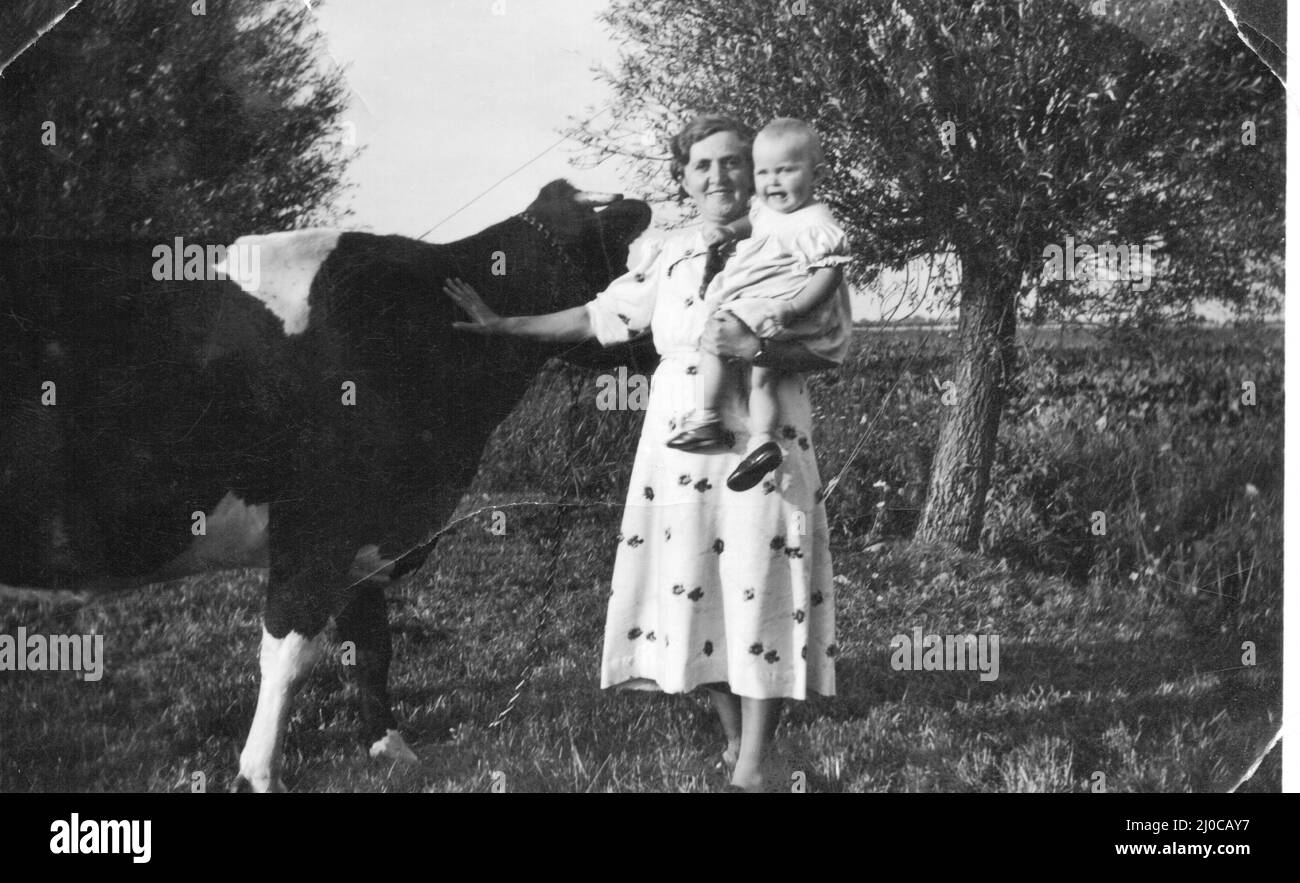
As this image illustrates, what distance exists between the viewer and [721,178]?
4.23 meters

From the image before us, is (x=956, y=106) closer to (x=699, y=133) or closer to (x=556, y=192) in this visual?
(x=699, y=133)

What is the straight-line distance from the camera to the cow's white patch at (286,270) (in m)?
4.27

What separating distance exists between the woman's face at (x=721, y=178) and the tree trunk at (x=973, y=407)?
0.79 metres

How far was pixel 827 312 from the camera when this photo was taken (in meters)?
4.21

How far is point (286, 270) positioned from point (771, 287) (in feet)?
5.03

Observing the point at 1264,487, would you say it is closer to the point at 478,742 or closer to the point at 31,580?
the point at 478,742

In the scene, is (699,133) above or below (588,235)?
above

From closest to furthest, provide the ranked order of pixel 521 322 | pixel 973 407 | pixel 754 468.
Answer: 1. pixel 754 468
2. pixel 521 322
3. pixel 973 407

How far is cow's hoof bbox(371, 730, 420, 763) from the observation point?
14.4 feet

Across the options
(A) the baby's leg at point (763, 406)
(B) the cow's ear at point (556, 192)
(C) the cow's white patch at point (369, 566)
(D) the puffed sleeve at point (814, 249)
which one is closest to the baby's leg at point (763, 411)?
(A) the baby's leg at point (763, 406)

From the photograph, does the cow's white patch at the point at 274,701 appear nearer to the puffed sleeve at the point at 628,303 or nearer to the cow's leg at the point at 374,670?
the cow's leg at the point at 374,670

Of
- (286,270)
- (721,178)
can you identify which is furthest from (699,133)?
(286,270)

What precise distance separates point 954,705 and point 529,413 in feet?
5.56

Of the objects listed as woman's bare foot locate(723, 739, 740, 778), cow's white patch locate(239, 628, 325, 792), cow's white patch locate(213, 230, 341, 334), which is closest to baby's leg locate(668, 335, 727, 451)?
woman's bare foot locate(723, 739, 740, 778)
